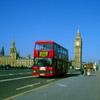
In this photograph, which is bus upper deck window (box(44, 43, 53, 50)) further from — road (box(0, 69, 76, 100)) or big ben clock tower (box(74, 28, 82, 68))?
big ben clock tower (box(74, 28, 82, 68))

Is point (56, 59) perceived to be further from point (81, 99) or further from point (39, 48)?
point (81, 99)

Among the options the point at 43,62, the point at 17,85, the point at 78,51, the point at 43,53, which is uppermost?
the point at 78,51

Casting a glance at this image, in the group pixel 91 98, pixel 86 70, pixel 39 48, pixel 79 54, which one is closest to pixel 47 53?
pixel 39 48

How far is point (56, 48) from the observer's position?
75.8ft

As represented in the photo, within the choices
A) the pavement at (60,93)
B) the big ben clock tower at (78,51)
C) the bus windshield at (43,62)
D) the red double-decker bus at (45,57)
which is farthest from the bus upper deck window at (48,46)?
the big ben clock tower at (78,51)

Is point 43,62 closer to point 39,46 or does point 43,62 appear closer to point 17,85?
point 39,46

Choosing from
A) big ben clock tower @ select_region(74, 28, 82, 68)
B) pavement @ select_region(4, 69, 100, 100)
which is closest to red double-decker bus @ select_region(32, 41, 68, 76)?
pavement @ select_region(4, 69, 100, 100)

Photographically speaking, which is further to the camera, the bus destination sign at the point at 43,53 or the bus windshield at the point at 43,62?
the bus windshield at the point at 43,62

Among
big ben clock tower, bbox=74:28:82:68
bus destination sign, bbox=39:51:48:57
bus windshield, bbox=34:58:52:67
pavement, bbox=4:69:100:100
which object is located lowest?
pavement, bbox=4:69:100:100

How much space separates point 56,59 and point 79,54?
148 metres

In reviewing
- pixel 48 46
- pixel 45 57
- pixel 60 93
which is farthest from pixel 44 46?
pixel 60 93

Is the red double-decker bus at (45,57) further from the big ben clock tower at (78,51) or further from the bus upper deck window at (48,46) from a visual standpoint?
the big ben clock tower at (78,51)

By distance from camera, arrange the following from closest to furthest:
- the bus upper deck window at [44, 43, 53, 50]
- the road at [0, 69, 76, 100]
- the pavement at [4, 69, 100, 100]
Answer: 1. the pavement at [4, 69, 100, 100]
2. the road at [0, 69, 76, 100]
3. the bus upper deck window at [44, 43, 53, 50]

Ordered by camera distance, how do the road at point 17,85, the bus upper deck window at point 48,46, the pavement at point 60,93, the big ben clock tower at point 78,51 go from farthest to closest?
the big ben clock tower at point 78,51 < the bus upper deck window at point 48,46 < the road at point 17,85 < the pavement at point 60,93
